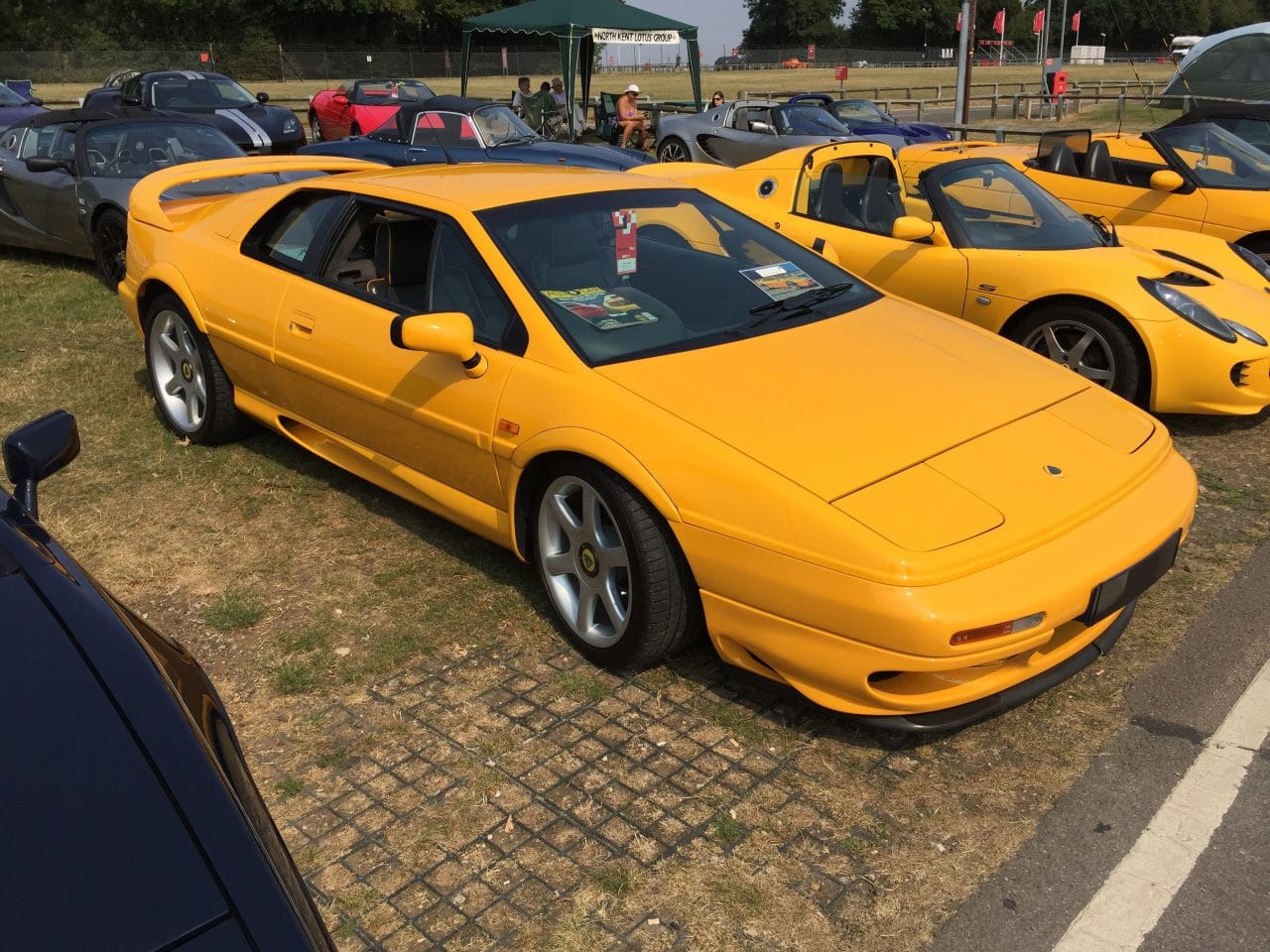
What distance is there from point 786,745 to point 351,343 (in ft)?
7.18

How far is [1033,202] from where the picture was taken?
6.07 meters

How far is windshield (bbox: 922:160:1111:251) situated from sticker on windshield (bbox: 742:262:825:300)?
2050mm

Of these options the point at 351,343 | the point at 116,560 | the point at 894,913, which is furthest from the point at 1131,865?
the point at 116,560

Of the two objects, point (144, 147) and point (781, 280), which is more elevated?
point (144, 147)

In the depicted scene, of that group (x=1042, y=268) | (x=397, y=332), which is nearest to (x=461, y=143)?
(x=1042, y=268)

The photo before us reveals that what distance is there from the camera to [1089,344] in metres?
5.44

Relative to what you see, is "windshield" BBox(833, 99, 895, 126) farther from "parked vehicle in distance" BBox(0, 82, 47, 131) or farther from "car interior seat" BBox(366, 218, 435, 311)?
"car interior seat" BBox(366, 218, 435, 311)

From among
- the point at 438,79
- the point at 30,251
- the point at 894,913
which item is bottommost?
the point at 894,913

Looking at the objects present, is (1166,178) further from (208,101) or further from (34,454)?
(208,101)

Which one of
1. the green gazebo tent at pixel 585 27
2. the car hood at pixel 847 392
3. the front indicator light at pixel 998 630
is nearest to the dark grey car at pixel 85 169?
the car hood at pixel 847 392

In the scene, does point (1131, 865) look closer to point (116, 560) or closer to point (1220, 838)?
point (1220, 838)

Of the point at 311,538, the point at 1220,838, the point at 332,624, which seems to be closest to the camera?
the point at 1220,838

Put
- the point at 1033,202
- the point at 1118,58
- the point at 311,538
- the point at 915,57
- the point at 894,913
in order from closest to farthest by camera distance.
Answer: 1. the point at 894,913
2. the point at 311,538
3. the point at 1033,202
4. the point at 1118,58
5. the point at 915,57

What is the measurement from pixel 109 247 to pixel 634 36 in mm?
14115
